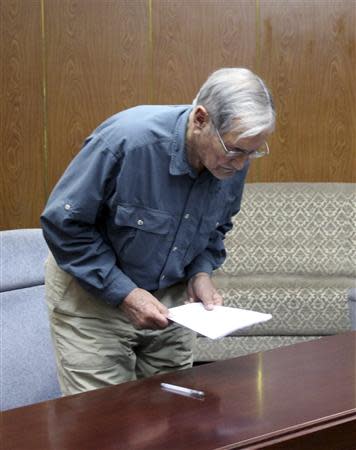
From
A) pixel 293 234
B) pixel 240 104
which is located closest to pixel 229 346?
pixel 293 234

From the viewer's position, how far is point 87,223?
2148mm

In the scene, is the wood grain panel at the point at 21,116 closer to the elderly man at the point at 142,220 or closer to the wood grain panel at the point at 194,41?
the wood grain panel at the point at 194,41

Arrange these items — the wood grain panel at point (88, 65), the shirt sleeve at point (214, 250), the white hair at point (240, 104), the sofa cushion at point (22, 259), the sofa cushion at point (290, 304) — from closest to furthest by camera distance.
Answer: the white hair at point (240, 104)
the shirt sleeve at point (214, 250)
the sofa cushion at point (22, 259)
the sofa cushion at point (290, 304)
the wood grain panel at point (88, 65)

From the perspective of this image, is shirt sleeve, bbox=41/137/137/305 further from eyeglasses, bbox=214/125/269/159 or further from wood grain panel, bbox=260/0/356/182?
wood grain panel, bbox=260/0/356/182

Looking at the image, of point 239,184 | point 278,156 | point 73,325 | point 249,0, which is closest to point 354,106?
point 278,156

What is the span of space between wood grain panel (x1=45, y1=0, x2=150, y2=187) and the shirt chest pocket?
327 cm

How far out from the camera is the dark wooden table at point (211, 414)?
1562 millimetres

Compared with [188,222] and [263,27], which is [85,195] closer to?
[188,222]

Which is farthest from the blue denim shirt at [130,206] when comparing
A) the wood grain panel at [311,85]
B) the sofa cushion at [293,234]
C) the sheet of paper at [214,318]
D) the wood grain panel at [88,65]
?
the wood grain panel at [311,85]

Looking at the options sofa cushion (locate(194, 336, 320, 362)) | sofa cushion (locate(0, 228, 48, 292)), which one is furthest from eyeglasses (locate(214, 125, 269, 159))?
sofa cushion (locate(194, 336, 320, 362))

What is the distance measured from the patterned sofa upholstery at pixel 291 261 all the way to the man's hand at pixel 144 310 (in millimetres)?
2159

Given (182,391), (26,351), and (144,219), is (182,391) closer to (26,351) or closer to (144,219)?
(144,219)

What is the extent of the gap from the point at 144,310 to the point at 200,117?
0.50 m

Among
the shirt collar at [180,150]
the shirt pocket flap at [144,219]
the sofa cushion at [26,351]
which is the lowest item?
the sofa cushion at [26,351]
